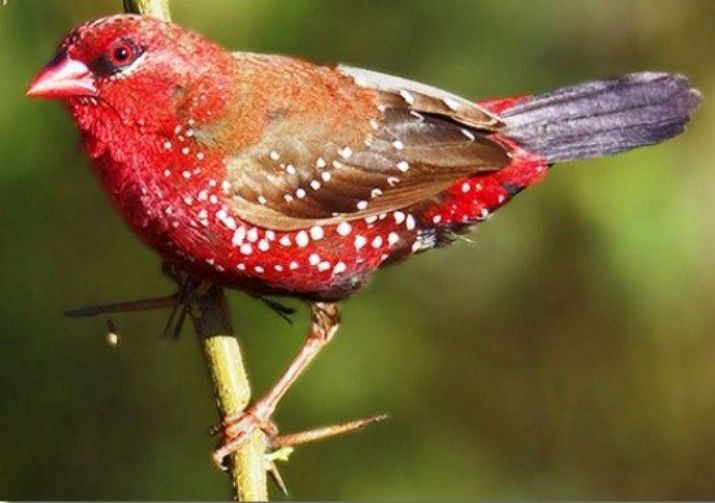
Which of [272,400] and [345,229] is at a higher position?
[345,229]

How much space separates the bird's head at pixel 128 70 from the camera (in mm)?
3207

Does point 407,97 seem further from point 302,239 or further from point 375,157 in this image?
point 302,239

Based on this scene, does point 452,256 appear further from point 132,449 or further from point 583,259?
point 132,449

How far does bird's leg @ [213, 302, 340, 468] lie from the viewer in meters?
3.47

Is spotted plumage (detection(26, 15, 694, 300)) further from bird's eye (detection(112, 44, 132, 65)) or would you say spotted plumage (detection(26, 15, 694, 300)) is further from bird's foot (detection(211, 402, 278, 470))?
bird's foot (detection(211, 402, 278, 470))

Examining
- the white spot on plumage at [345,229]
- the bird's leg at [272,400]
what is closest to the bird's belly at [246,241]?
the white spot on plumage at [345,229]

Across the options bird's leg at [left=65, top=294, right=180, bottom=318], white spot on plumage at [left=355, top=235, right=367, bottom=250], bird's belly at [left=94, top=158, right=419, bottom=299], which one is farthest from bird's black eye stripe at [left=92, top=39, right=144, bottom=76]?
white spot on plumage at [left=355, top=235, right=367, bottom=250]

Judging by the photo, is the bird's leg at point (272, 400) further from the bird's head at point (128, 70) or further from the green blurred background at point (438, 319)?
the green blurred background at point (438, 319)

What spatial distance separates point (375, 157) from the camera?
12.5 ft

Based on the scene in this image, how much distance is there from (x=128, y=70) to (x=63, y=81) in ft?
0.46

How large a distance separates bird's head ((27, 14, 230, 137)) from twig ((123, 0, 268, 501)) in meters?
0.06

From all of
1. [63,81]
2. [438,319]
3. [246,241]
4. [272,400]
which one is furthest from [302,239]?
[438,319]

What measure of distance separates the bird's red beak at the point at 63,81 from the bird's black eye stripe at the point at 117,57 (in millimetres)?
24

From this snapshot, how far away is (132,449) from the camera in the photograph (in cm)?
537
